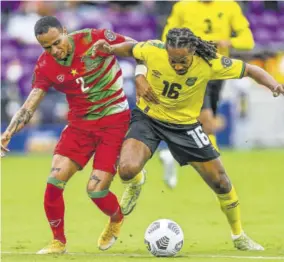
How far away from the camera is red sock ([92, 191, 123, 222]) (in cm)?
973

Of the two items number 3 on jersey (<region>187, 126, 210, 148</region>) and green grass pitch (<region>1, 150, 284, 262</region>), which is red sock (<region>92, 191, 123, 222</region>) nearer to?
green grass pitch (<region>1, 150, 284, 262</region>)

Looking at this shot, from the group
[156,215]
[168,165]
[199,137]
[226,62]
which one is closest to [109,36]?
[226,62]

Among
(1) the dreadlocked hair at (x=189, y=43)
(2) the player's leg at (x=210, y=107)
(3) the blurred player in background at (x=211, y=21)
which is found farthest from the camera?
(3) the blurred player in background at (x=211, y=21)

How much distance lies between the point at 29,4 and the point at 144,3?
2.80 metres

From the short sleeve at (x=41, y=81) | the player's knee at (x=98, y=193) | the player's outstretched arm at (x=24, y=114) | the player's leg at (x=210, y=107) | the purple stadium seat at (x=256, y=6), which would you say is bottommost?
the purple stadium seat at (x=256, y=6)

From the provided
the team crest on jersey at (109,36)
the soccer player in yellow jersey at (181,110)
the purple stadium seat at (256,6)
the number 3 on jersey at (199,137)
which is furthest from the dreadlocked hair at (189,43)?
the purple stadium seat at (256,6)

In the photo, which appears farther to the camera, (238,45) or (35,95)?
(238,45)

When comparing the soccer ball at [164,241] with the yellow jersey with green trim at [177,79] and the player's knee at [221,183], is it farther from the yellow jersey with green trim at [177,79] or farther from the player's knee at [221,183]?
the yellow jersey with green trim at [177,79]

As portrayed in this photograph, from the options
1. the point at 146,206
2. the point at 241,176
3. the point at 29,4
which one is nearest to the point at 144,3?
the point at 29,4

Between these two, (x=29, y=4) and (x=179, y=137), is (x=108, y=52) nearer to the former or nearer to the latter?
(x=179, y=137)

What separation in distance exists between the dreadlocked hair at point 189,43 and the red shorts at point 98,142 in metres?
1.10

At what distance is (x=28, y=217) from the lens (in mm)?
12828

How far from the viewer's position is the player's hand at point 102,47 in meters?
9.75

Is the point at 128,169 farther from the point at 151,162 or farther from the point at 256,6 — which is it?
the point at 256,6
